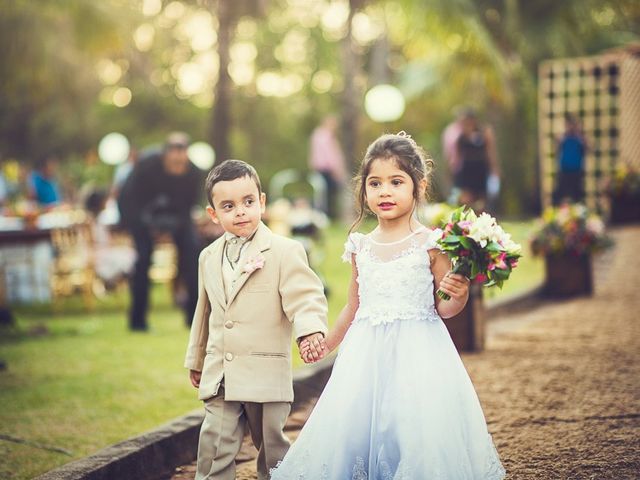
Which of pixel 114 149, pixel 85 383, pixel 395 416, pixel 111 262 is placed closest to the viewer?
A: pixel 395 416

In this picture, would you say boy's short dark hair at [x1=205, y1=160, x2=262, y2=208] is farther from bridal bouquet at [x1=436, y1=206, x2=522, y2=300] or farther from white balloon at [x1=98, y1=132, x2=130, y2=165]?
white balloon at [x1=98, y1=132, x2=130, y2=165]

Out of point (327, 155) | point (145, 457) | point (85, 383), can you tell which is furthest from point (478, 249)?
point (327, 155)

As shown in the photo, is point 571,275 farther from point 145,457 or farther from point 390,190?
point 390,190

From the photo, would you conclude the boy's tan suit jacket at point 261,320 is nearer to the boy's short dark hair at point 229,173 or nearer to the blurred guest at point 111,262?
the boy's short dark hair at point 229,173

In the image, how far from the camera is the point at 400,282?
366cm

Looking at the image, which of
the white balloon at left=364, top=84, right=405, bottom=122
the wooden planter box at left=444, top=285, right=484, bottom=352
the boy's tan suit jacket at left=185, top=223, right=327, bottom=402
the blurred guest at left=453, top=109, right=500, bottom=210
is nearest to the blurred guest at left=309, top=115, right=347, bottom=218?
the white balloon at left=364, top=84, right=405, bottom=122

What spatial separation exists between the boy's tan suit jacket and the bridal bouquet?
1.79 feet

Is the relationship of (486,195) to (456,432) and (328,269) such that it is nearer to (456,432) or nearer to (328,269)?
(328,269)

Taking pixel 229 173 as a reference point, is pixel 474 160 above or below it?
above

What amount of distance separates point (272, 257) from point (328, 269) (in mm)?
9800

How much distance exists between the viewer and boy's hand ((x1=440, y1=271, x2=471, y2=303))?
3494 mm

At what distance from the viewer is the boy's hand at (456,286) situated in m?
3.49

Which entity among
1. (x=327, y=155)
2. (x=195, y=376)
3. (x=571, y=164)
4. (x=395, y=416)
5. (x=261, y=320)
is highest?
(x=327, y=155)

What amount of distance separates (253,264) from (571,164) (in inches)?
505
